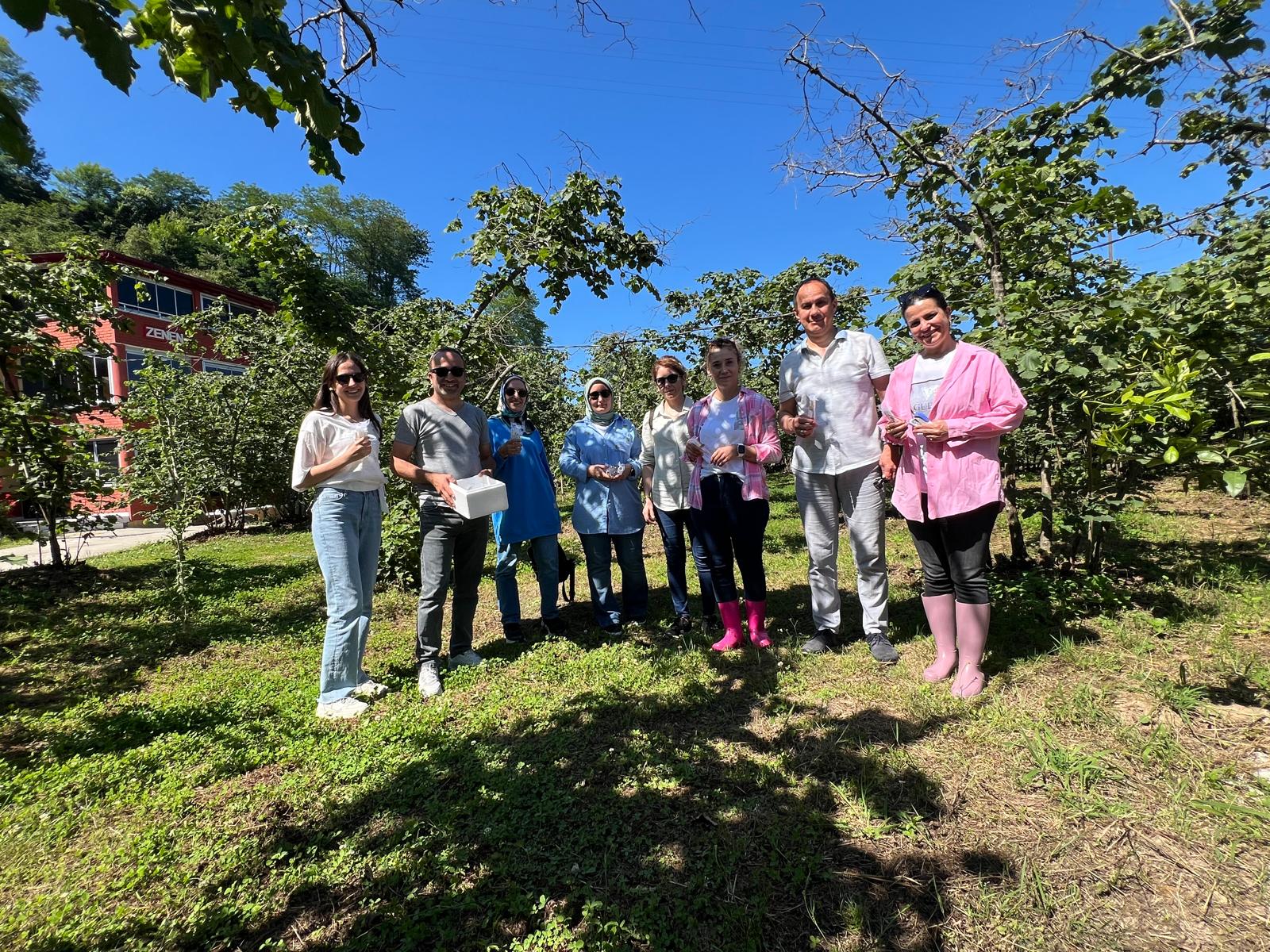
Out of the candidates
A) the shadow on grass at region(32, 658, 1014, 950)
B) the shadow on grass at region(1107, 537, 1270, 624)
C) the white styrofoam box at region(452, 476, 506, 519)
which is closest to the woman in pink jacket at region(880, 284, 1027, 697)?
the shadow on grass at region(32, 658, 1014, 950)

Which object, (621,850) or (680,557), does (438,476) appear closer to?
(680,557)

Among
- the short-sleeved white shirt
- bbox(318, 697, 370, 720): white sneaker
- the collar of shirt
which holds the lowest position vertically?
bbox(318, 697, 370, 720): white sneaker

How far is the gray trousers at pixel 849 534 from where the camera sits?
316 cm

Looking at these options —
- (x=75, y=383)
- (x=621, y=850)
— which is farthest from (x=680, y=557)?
(x=75, y=383)

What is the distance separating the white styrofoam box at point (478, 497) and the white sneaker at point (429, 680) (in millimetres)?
957

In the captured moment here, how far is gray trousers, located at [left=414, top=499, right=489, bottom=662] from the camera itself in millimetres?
3447

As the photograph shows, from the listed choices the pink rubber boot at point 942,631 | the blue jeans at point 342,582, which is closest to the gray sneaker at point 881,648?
the pink rubber boot at point 942,631

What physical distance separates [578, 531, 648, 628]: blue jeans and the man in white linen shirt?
1321mm

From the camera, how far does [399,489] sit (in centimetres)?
560

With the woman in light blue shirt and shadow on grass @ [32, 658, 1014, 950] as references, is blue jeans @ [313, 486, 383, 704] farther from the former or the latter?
the woman in light blue shirt

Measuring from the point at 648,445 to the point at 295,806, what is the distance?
280 centimetres

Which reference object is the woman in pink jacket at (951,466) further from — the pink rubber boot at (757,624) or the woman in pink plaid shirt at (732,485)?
the pink rubber boot at (757,624)

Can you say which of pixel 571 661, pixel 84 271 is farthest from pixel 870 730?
pixel 84 271

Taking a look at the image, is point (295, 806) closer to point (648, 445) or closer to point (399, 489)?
point (648, 445)
